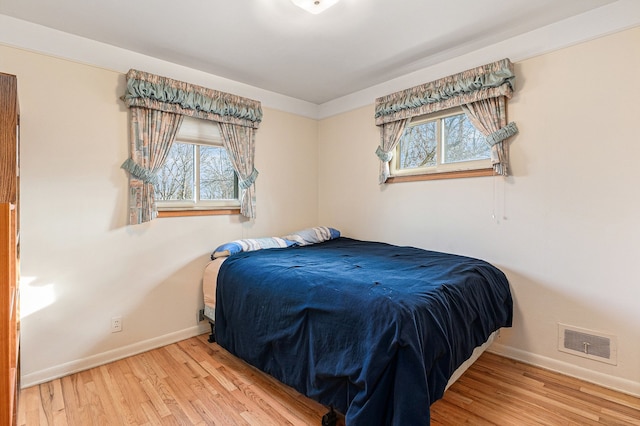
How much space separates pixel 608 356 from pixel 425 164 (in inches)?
74.9

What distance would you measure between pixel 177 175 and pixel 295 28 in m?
1.62

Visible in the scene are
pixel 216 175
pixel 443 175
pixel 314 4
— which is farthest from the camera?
pixel 216 175

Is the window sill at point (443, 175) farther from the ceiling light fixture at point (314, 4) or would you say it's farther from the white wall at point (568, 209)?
the ceiling light fixture at point (314, 4)

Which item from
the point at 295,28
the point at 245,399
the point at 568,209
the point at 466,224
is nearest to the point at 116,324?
the point at 245,399

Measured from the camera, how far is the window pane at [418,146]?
2936 mm

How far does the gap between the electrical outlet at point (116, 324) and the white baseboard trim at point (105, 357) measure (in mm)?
151

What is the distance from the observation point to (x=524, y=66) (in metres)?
2.34

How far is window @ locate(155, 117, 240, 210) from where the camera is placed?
2.79m

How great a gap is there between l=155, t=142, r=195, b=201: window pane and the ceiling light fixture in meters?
1.65

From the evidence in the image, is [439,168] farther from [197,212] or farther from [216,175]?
[197,212]

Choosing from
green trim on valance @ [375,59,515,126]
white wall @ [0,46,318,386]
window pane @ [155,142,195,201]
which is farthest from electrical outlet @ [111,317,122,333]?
green trim on valance @ [375,59,515,126]

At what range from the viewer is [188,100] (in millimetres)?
2693

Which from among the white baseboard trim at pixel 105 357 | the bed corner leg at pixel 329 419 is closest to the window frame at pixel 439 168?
the bed corner leg at pixel 329 419

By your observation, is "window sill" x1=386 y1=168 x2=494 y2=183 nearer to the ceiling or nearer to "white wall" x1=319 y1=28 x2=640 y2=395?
"white wall" x1=319 y1=28 x2=640 y2=395
